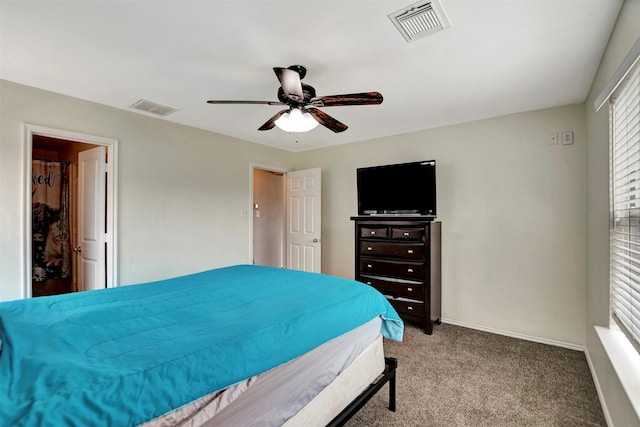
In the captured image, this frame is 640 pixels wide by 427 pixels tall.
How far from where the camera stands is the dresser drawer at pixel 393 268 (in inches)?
131

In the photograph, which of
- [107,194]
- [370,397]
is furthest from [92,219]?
[370,397]

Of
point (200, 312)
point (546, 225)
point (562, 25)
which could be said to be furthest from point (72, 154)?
point (546, 225)

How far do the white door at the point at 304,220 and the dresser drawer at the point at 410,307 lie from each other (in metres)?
1.43

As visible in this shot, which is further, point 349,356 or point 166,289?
point 166,289

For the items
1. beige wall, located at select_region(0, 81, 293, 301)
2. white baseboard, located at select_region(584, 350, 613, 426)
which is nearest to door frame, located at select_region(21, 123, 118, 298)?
beige wall, located at select_region(0, 81, 293, 301)

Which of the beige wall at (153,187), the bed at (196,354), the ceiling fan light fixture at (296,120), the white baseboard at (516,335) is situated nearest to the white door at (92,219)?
the beige wall at (153,187)

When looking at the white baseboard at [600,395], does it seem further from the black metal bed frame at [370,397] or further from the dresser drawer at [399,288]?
the dresser drawer at [399,288]

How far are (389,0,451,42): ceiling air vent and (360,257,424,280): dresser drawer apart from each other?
7.47 ft

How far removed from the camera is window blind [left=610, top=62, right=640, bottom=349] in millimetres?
1437

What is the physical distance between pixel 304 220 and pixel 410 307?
6.79 feet

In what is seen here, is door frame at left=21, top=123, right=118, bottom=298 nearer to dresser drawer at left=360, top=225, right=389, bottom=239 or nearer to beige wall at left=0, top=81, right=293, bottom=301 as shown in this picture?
beige wall at left=0, top=81, right=293, bottom=301

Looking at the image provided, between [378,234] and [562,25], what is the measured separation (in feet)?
7.86

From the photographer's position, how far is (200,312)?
1.55m

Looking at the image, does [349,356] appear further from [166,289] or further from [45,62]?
[45,62]
